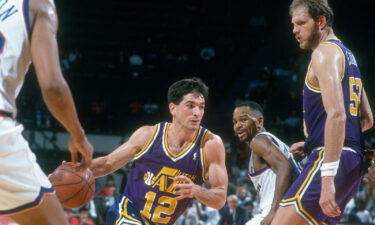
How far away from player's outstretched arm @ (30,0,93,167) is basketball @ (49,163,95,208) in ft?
3.83

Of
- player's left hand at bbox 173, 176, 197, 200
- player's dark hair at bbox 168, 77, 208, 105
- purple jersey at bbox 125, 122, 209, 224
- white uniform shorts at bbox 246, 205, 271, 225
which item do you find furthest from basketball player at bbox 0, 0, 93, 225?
white uniform shorts at bbox 246, 205, 271, 225

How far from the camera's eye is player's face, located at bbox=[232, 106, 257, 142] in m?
5.12

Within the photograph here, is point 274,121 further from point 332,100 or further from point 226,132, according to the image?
point 332,100

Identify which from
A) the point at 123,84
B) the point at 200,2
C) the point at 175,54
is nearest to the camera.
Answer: the point at 123,84

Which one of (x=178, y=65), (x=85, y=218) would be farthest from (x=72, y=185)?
(x=178, y=65)

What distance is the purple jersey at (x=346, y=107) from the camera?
12.6ft

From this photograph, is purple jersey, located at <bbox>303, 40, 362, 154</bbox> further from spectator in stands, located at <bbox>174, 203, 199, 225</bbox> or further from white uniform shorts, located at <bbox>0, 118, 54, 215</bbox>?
spectator in stands, located at <bbox>174, 203, 199, 225</bbox>

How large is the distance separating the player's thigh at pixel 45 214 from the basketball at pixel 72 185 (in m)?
1.18

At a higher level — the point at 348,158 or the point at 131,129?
the point at 348,158

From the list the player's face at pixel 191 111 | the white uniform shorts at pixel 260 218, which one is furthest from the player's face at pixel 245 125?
the white uniform shorts at pixel 260 218

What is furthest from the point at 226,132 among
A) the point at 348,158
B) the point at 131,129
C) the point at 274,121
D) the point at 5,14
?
the point at 5,14

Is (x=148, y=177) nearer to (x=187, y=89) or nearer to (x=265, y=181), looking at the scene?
(x=187, y=89)

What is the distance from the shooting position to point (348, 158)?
12.4 feet

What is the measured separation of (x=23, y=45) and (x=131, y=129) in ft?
38.8
